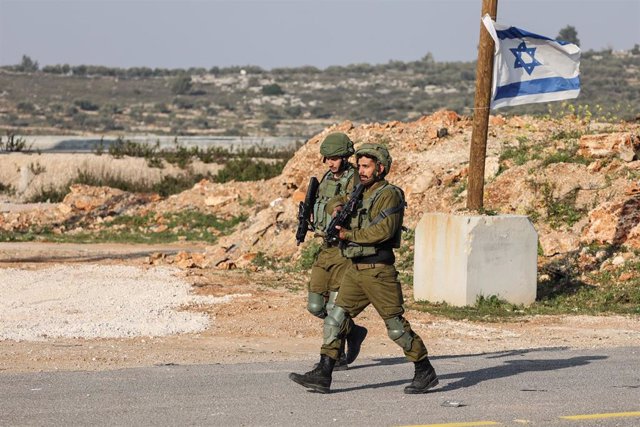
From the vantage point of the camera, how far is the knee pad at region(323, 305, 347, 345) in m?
9.97

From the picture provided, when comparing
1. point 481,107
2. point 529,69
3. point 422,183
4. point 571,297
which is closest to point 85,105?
point 422,183

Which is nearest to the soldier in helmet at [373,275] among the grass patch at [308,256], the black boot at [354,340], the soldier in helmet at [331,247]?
the soldier in helmet at [331,247]

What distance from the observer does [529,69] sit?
16750 mm

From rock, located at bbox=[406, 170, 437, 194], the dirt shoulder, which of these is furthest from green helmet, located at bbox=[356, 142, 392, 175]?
rock, located at bbox=[406, 170, 437, 194]

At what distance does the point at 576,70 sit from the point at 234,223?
1361 cm

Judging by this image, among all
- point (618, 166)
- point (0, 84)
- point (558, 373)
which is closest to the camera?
point (558, 373)

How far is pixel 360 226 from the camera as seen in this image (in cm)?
984

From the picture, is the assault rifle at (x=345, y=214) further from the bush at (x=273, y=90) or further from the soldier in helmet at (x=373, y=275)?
the bush at (x=273, y=90)

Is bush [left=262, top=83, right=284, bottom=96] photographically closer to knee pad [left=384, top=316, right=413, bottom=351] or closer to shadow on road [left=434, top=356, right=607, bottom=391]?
shadow on road [left=434, top=356, right=607, bottom=391]

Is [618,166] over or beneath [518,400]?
over

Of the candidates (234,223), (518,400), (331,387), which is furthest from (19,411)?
(234,223)

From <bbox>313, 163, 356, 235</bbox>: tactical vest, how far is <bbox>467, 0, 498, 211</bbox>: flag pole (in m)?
6.30

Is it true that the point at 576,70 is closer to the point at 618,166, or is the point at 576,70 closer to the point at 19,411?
the point at 618,166

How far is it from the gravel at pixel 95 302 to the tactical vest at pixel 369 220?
16.4ft
